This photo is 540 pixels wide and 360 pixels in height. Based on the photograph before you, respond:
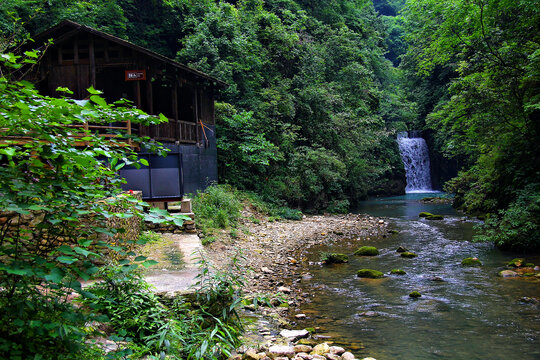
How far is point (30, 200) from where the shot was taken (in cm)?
273

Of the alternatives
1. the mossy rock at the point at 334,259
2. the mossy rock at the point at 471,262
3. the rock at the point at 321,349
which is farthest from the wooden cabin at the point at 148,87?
the mossy rock at the point at 471,262

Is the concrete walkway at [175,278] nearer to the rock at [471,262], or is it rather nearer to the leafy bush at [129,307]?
the leafy bush at [129,307]

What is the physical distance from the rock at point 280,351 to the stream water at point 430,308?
3.77 feet

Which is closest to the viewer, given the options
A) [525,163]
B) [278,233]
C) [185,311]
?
[185,311]

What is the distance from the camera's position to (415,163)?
37.8 meters

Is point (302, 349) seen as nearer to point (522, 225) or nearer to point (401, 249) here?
point (401, 249)

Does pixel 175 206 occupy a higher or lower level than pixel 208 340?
higher

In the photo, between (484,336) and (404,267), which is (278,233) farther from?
(484,336)

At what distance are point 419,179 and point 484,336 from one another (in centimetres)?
3435

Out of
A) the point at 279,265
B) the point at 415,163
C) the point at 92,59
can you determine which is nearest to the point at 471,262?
the point at 279,265

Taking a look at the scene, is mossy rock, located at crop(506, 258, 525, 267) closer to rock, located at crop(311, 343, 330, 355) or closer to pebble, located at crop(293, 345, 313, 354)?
rock, located at crop(311, 343, 330, 355)

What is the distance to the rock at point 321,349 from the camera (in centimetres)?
521

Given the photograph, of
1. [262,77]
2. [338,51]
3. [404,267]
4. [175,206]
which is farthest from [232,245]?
[338,51]

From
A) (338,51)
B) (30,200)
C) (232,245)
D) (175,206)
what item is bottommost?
(232,245)
